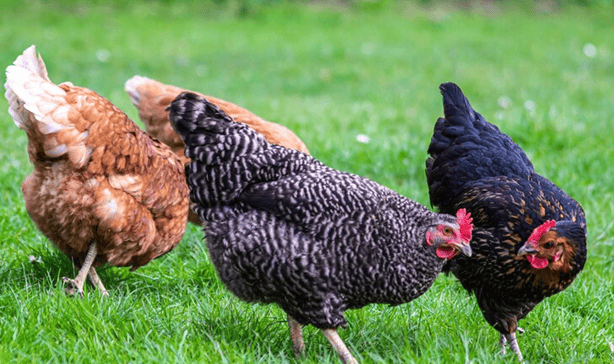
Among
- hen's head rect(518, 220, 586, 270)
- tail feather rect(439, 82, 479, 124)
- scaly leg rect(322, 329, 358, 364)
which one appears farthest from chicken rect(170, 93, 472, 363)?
tail feather rect(439, 82, 479, 124)

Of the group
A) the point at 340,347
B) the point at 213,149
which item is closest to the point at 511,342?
the point at 340,347

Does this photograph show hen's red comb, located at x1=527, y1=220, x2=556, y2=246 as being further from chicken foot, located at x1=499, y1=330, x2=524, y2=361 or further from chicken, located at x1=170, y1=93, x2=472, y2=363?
chicken foot, located at x1=499, y1=330, x2=524, y2=361

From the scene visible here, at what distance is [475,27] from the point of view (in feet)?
47.3

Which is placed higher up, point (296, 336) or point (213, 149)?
point (213, 149)

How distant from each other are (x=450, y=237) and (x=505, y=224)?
0.56 m

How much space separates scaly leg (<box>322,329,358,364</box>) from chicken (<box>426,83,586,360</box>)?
2.89 feet

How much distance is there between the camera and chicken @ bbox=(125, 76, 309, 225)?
4.82 meters

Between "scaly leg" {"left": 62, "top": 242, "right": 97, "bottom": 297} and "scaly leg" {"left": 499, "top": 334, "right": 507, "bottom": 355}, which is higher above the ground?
"scaly leg" {"left": 499, "top": 334, "right": 507, "bottom": 355}

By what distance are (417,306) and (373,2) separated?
489 inches

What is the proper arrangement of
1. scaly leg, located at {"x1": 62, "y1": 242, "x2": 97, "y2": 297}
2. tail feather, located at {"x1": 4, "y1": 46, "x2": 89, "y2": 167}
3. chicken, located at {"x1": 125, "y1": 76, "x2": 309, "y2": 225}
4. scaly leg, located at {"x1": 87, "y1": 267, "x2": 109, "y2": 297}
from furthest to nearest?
chicken, located at {"x1": 125, "y1": 76, "x2": 309, "y2": 225}, scaly leg, located at {"x1": 87, "y1": 267, "x2": 109, "y2": 297}, scaly leg, located at {"x1": 62, "y1": 242, "x2": 97, "y2": 297}, tail feather, located at {"x1": 4, "y1": 46, "x2": 89, "y2": 167}

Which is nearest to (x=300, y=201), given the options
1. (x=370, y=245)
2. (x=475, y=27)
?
(x=370, y=245)

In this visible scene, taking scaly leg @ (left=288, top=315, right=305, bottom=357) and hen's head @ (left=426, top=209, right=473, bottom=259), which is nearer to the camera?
hen's head @ (left=426, top=209, right=473, bottom=259)

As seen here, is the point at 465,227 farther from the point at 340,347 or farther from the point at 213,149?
the point at 213,149

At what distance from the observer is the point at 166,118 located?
4938mm
